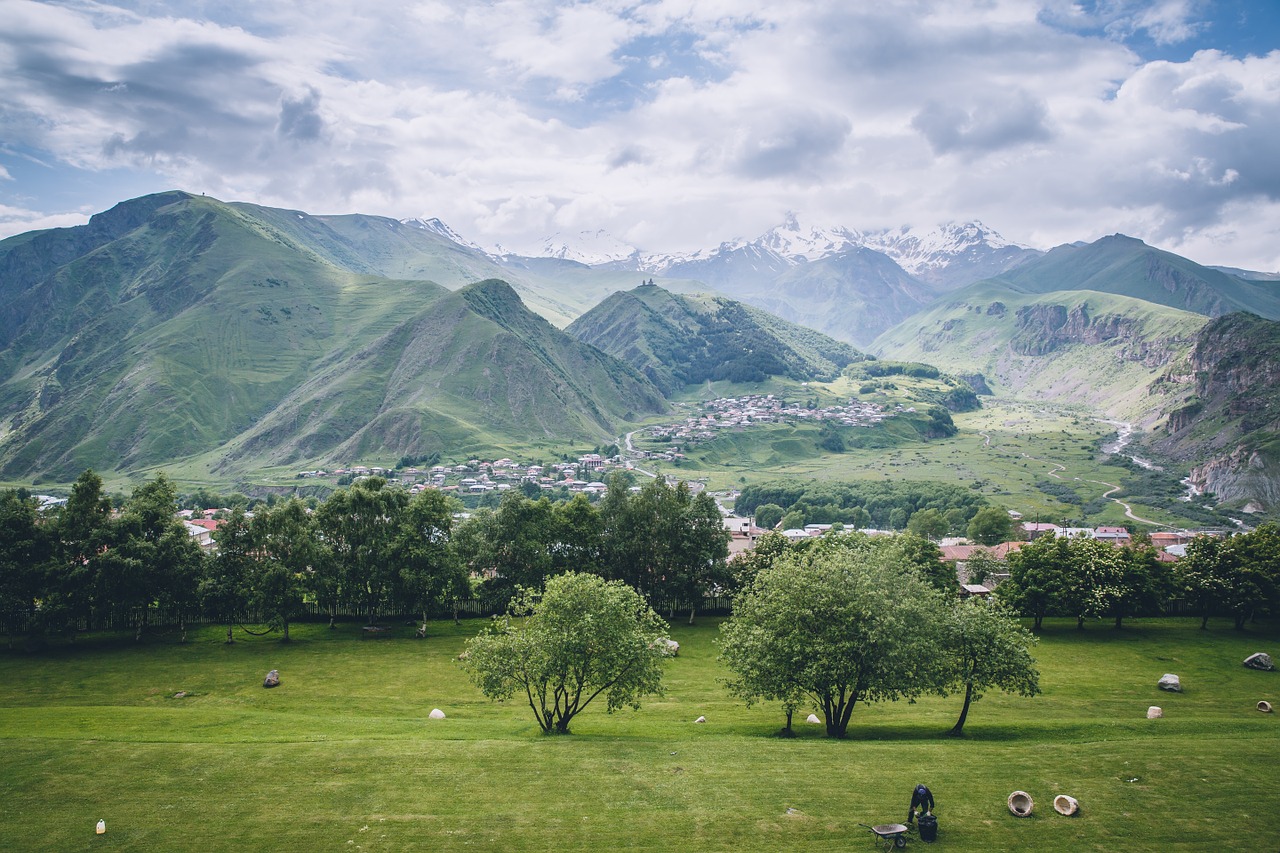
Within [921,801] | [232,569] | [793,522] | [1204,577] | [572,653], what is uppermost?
[1204,577]

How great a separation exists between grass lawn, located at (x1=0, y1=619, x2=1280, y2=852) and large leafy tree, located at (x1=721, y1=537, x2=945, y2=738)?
2837 millimetres

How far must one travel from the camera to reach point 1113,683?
53.3m

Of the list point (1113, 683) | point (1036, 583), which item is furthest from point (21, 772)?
point (1036, 583)

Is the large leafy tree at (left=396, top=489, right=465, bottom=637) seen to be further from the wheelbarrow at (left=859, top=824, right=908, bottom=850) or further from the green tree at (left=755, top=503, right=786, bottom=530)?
the green tree at (left=755, top=503, right=786, bottom=530)

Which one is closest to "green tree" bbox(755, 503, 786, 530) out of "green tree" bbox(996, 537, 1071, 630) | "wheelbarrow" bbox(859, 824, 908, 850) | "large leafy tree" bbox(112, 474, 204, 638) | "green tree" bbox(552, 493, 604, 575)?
"green tree" bbox(996, 537, 1071, 630)

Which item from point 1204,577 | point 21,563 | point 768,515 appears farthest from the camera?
point 768,515

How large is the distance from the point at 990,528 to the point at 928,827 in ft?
400

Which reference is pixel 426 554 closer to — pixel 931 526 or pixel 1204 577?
pixel 1204 577

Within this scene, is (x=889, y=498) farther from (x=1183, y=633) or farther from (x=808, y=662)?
(x=808, y=662)

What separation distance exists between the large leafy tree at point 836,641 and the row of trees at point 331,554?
31454 mm

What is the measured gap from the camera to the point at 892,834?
82.8ft

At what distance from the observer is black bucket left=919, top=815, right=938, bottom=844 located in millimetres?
25781

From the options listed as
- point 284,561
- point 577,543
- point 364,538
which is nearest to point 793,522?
point 577,543

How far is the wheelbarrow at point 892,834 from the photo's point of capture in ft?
82.6
